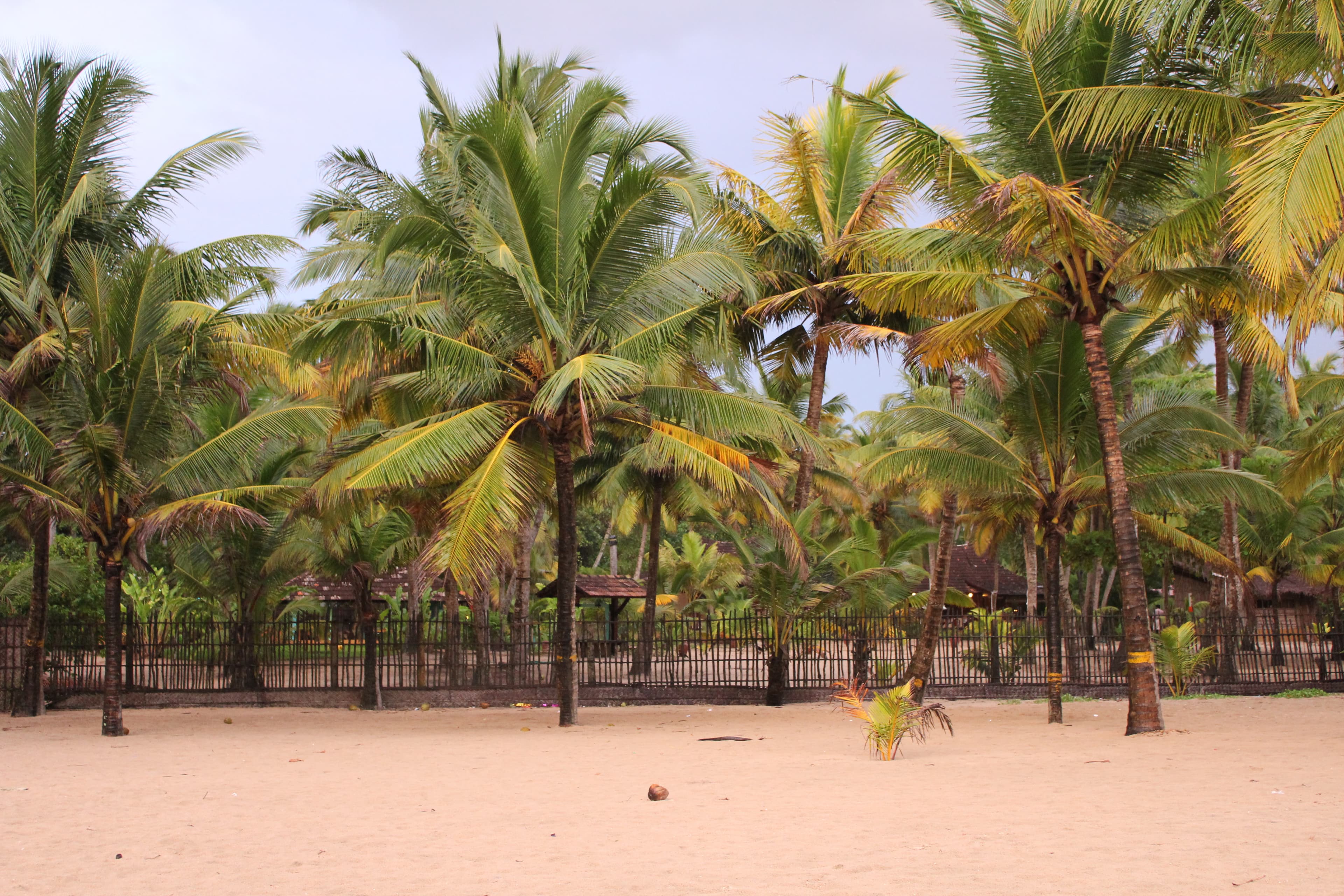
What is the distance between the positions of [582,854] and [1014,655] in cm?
1229

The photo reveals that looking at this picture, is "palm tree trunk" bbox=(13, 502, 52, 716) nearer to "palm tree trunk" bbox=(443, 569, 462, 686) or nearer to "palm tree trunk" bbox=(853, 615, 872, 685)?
"palm tree trunk" bbox=(443, 569, 462, 686)

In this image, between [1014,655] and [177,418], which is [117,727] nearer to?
[177,418]

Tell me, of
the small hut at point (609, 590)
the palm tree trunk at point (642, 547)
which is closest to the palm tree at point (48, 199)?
the small hut at point (609, 590)

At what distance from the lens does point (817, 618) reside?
15992 millimetres

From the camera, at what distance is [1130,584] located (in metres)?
11.2

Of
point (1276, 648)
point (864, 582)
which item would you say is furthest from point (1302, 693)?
point (864, 582)

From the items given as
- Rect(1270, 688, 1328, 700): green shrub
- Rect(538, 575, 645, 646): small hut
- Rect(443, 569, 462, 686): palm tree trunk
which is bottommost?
Rect(1270, 688, 1328, 700): green shrub

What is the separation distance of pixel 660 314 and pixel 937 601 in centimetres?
564

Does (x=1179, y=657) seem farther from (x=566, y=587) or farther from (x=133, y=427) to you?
(x=133, y=427)

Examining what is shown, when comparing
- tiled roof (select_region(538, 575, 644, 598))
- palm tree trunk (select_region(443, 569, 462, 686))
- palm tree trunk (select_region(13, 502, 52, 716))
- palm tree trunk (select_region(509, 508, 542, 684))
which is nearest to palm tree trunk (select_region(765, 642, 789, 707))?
palm tree trunk (select_region(509, 508, 542, 684))

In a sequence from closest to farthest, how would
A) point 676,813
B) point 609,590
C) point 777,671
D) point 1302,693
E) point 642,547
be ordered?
point 676,813
point 777,671
point 1302,693
point 609,590
point 642,547

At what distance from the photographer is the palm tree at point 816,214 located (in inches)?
675

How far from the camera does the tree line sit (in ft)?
35.7

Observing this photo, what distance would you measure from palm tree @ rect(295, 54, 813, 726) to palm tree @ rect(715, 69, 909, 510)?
142 inches
